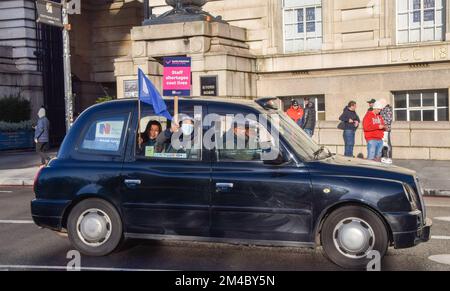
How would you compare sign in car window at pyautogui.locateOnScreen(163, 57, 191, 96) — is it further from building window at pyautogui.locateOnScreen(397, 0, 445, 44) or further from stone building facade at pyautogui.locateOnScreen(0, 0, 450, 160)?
building window at pyautogui.locateOnScreen(397, 0, 445, 44)

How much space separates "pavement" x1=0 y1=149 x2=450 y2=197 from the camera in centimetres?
1211

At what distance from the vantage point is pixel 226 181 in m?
6.29

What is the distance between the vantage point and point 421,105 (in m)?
19.4

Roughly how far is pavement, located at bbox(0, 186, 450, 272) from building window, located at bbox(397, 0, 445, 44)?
12.8 meters

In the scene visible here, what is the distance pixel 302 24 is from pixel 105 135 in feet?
50.4

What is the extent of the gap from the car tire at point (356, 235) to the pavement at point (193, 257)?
182 mm

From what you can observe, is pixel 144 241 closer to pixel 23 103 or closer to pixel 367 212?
pixel 367 212

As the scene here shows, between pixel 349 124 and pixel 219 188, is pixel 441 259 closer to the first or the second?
pixel 219 188

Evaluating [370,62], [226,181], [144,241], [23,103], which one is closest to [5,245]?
[144,241]

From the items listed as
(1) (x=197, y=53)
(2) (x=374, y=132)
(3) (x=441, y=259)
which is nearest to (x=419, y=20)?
(2) (x=374, y=132)

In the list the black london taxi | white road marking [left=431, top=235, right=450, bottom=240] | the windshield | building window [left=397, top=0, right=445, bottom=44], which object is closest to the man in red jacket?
white road marking [left=431, top=235, right=450, bottom=240]

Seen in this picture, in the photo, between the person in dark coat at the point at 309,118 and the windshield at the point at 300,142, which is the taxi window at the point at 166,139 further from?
the person in dark coat at the point at 309,118

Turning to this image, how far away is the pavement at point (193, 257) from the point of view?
242 inches

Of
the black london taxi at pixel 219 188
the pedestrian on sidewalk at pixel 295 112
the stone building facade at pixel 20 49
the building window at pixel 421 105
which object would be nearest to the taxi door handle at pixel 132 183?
the black london taxi at pixel 219 188
